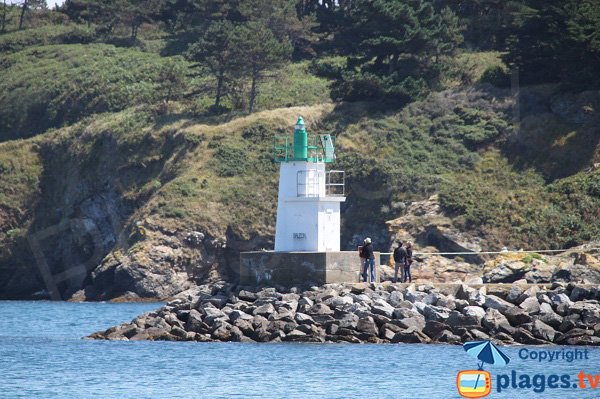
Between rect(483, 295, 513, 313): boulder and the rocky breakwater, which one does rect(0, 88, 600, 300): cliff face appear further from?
rect(483, 295, 513, 313): boulder

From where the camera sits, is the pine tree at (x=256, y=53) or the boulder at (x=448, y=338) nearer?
the boulder at (x=448, y=338)

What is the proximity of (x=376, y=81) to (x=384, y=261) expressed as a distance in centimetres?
1431

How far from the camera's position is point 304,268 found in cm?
3488

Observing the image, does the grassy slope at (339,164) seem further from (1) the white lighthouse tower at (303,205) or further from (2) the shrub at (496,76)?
(1) the white lighthouse tower at (303,205)

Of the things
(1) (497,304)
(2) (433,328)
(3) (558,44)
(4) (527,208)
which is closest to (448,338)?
(2) (433,328)

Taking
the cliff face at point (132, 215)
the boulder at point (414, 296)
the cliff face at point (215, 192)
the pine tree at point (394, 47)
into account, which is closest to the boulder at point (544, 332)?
the boulder at point (414, 296)

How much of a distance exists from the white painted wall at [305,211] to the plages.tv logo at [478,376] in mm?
9677

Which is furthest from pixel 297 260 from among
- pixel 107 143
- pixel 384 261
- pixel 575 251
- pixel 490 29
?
pixel 490 29

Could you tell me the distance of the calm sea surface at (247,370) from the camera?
84.0ft

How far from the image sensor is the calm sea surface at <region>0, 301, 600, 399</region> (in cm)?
2561

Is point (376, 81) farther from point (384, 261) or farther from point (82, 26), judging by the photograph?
point (82, 26)

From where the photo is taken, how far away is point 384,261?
161 ft

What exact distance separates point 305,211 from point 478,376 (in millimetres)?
11116

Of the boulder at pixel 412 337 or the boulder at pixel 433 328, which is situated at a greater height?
the boulder at pixel 433 328
